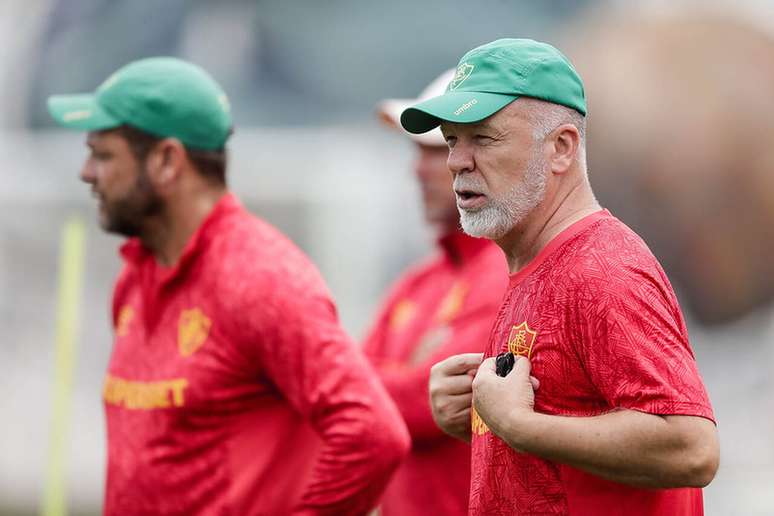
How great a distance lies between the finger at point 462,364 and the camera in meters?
2.93

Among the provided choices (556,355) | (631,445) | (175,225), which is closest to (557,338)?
(556,355)

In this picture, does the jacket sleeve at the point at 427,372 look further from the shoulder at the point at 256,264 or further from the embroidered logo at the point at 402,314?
the shoulder at the point at 256,264

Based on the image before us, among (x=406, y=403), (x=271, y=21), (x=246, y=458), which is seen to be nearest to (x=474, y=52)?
(x=246, y=458)

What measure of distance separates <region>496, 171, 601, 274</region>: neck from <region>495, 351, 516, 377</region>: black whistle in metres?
0.26

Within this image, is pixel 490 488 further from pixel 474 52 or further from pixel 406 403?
pixel 406 403

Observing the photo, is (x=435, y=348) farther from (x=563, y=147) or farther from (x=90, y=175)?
(x=563, y=147)

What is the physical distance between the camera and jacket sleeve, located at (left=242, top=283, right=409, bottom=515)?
375cm

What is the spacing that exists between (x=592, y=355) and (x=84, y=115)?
7.59ft

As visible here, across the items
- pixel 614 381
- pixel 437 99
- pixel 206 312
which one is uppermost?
pixel 437 99

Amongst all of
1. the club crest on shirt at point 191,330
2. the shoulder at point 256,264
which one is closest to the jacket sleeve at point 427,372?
the shoulder at point 256,264

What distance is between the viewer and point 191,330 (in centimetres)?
395

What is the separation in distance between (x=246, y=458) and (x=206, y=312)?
44 cm

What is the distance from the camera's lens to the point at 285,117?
1017 centimetres

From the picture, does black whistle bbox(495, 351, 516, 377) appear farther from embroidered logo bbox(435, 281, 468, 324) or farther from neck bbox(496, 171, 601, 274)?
embroidered logo bbox(435, 281, 468, 324)
